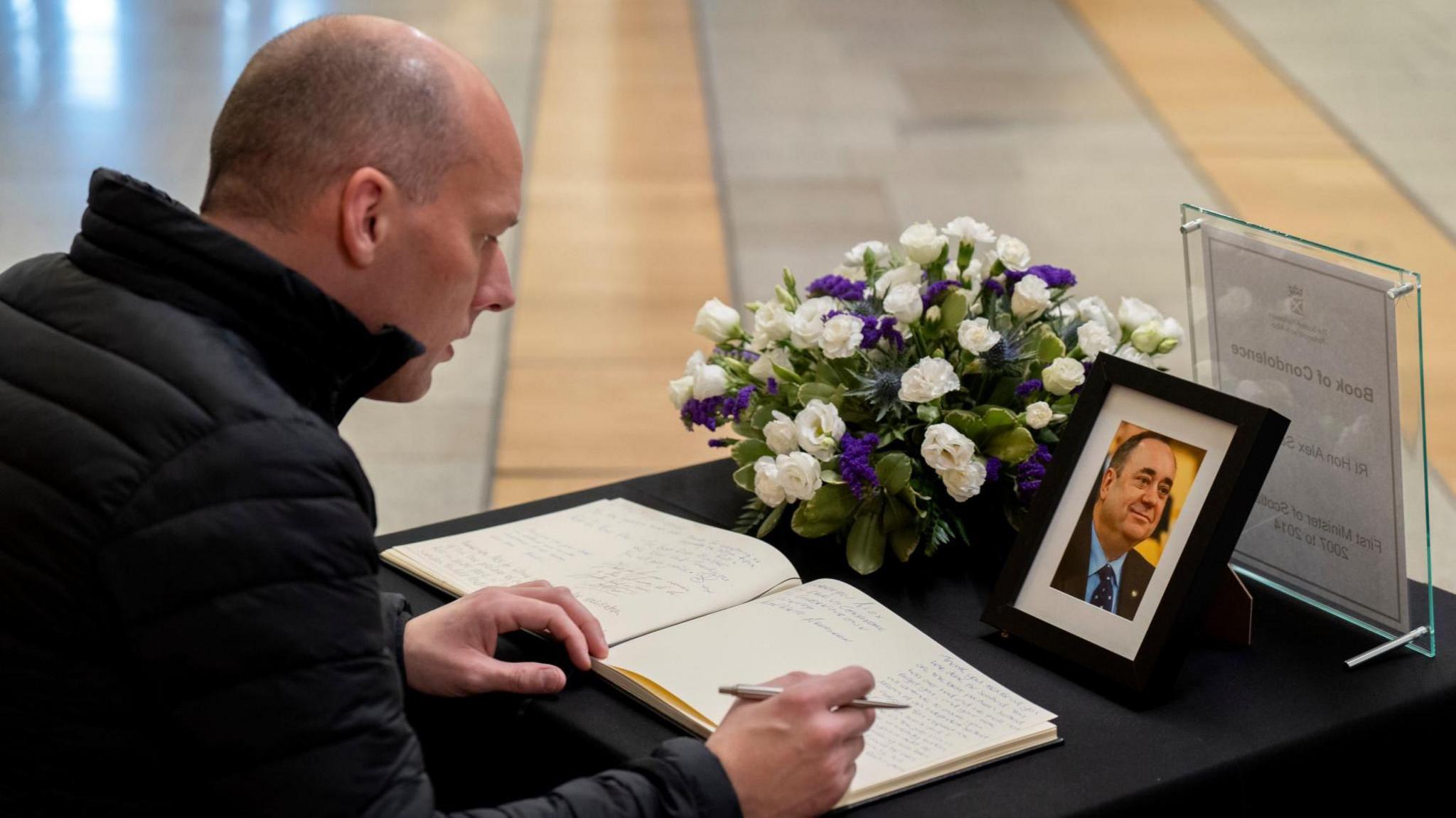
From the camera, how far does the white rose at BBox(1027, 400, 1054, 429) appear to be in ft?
5.70

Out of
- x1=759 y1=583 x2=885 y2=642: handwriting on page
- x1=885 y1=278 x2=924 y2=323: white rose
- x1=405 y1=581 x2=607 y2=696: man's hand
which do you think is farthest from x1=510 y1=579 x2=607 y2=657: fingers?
x1=885 y1=278 x2=924 y2=323: white rose

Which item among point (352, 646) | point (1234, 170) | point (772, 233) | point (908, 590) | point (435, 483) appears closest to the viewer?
point (352, 646)

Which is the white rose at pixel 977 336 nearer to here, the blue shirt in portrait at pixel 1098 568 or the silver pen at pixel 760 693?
the blue shirt in portrait at pixel 1098 568

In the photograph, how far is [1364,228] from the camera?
5.31m

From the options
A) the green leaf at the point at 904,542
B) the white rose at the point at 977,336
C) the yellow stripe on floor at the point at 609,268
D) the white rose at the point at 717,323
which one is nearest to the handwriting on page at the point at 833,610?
the green leaf at the point at 904,542

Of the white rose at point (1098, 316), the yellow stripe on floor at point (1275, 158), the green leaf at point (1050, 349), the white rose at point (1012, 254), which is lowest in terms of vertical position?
the green leaf at point (1050, 349)

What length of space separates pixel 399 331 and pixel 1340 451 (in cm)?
96

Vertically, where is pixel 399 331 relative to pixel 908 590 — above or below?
above

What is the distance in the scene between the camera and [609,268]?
5078 millimetres

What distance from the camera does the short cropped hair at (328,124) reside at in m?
1.28

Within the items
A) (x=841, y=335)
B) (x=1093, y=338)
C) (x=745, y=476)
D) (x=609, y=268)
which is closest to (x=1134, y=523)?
(x=1093, y=338)

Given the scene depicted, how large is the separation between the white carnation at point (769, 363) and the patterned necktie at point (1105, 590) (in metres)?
0.51

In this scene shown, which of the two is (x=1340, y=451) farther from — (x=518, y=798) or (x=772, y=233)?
(x=772, y=233)

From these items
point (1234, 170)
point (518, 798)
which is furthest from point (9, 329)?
point (1234, 170)
